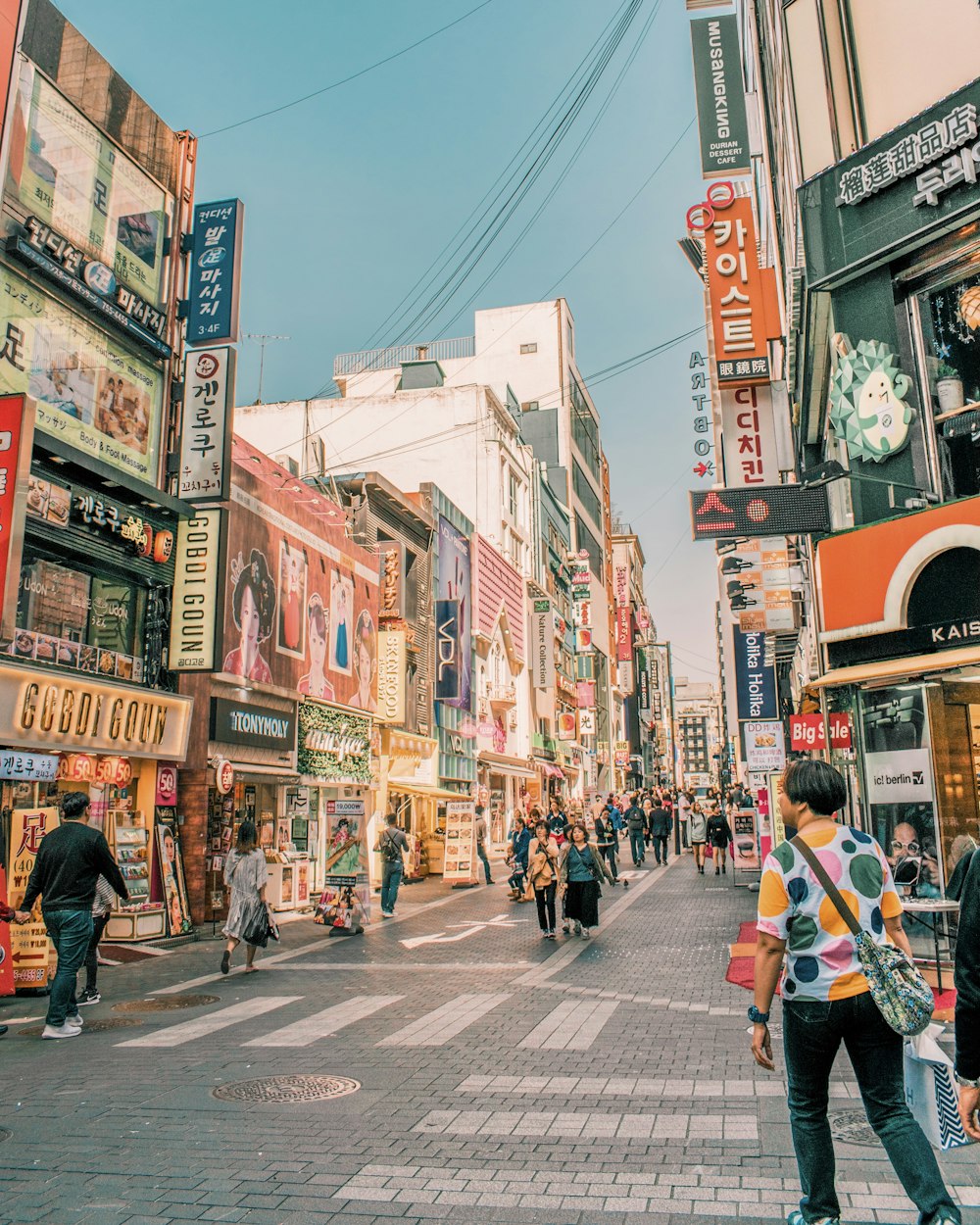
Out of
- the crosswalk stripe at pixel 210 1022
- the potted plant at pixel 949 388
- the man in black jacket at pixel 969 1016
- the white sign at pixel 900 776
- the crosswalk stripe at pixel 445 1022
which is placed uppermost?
the potted plant at pixel 949 388

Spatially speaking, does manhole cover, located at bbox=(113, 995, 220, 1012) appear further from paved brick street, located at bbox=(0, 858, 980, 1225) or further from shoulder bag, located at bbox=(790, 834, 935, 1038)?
shoulder bag, located at bbox=(790, 834, 935, 1038)

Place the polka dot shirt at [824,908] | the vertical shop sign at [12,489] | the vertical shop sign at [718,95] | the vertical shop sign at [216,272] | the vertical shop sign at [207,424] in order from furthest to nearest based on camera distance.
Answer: the vertical shop sign at [718,95] < the vertical shop sign at [216,272] < the vertical shop sign at [207,424] < the vertical shop sign at [12,489] < the polka dot shirt at [824,908]

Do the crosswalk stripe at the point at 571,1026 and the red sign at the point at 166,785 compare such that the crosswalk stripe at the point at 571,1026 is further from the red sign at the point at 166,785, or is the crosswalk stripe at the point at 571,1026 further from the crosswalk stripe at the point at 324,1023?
the red sign at the point at 166,785

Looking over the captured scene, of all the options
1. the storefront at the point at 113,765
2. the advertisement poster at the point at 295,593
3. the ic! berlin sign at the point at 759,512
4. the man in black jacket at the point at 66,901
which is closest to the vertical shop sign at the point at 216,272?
the advertisement poster at the point at 295,593

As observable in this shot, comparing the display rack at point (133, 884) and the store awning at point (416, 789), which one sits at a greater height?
the store awning at point (416, 789)

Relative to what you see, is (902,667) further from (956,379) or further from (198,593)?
(198,593)

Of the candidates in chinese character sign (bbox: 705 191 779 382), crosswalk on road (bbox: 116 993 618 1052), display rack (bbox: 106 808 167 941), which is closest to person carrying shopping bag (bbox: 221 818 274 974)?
crosswalk on road (bbox: 116 993 618 1052)

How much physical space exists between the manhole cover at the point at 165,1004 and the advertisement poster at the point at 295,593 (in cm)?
805

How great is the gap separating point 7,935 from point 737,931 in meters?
9.58

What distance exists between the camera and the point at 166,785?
53.7 ft

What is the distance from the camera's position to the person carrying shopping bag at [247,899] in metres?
12.1

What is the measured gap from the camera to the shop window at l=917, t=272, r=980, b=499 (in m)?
11.8

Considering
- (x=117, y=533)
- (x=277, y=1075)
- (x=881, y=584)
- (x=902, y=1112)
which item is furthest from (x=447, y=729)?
(x=902, y=1112)

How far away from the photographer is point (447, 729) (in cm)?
3294
